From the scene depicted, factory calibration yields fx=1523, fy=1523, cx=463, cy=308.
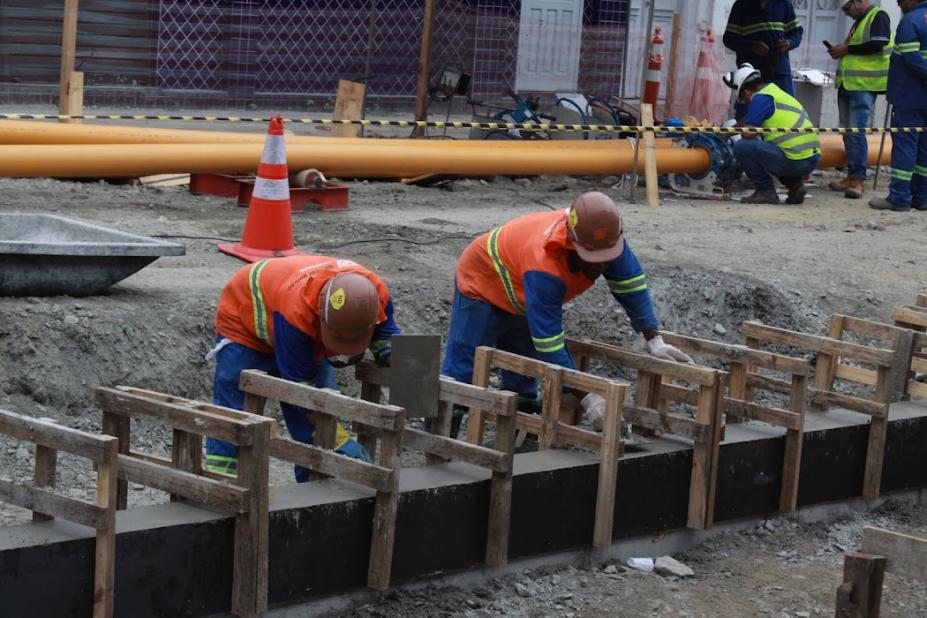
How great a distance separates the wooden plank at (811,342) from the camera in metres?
7.30

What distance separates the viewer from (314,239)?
10242 millimetres

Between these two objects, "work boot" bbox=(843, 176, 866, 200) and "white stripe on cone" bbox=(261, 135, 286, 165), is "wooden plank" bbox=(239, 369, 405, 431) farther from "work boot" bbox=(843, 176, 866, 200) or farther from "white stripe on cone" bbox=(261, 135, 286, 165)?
"work boot" bbox=(843, 176, 866, 200)

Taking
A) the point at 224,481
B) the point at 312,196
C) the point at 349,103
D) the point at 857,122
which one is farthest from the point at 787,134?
the point at 224,481

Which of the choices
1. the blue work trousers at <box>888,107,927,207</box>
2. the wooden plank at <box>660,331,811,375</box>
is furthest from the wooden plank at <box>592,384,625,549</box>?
the blue work trousers at <box>888,107,927,207</box>

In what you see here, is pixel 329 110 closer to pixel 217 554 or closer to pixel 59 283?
pixel 59 283

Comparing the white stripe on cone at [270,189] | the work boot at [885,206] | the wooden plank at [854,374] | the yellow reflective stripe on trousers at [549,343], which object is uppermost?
the white stripe on cone at [270,189]

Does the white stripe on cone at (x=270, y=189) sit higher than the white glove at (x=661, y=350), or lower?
higher

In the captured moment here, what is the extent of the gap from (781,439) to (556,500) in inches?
52.0

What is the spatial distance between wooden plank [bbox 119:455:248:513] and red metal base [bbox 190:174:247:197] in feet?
21.3

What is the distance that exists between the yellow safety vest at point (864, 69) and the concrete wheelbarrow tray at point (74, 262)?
27.5 feet

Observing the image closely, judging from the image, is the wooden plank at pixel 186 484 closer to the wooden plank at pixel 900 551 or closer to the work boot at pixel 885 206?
the wooden plank at pixel 900 551

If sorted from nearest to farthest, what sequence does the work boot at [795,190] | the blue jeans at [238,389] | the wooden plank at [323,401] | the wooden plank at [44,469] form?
the wooden plank at [44,469], the wooden plank at [323,401], the blue jeans at [238,389], the work boot at [795,190]

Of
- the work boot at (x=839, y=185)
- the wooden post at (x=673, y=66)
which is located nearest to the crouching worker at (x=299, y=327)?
the work boot at (x=839, y=185)

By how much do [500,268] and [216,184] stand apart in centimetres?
533
